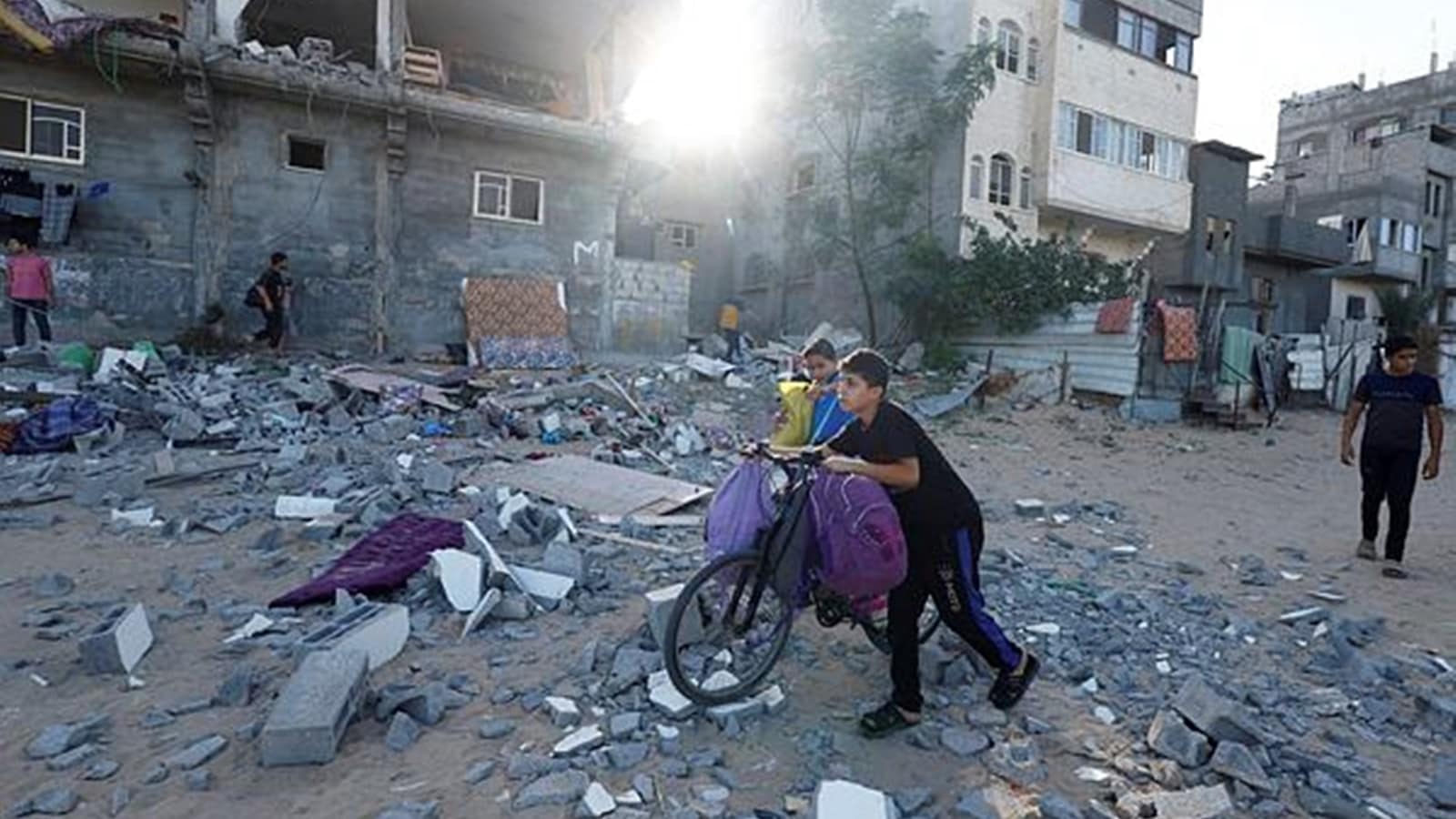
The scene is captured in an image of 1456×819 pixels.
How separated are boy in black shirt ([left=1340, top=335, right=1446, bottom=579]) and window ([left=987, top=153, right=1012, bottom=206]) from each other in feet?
51.0

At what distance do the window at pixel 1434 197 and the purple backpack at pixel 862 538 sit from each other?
44.3 meters

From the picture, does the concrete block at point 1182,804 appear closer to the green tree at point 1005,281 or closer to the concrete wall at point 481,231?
the concrete wall at point 481,231

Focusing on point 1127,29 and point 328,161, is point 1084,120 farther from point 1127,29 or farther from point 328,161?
point 328,161

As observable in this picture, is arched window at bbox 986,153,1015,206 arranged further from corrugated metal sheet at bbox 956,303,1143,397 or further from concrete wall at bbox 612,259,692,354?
concrete wall at bbox 612,259,692,354

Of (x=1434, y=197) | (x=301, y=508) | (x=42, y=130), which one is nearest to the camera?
(x=301, y=508)

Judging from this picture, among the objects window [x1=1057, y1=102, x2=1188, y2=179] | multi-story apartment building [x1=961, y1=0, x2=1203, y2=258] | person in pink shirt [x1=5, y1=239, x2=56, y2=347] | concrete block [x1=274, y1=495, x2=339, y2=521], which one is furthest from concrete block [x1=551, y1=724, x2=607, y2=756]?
window [x1=1057, y1=102, x2=1188, y2=179]

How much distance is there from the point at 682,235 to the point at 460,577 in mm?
22873

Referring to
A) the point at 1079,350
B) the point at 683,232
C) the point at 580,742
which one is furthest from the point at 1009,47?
the point at 580,742

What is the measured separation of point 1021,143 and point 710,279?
1046 centimetres

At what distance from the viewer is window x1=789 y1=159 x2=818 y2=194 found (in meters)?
24.2

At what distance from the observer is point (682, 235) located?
1034 inches

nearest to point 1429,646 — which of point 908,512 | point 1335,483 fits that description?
point 908,512

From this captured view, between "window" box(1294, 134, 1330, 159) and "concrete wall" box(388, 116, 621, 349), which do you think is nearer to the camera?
"concrete wall" box(388, 116, 621, 349)

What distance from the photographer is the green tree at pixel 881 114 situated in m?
19.5
